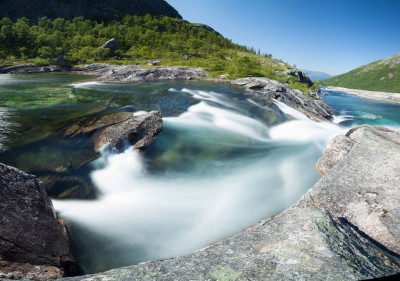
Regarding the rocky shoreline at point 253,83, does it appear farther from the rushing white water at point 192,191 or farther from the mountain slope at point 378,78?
the mountain slope at point 378,78

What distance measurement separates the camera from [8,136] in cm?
911

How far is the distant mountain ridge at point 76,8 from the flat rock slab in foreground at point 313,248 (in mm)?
164573

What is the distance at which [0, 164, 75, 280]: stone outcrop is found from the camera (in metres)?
3.60

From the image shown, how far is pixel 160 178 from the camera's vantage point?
881 centimetres

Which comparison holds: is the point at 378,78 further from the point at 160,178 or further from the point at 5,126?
the point at 5,126

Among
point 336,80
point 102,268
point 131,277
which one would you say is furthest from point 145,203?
point 336,80

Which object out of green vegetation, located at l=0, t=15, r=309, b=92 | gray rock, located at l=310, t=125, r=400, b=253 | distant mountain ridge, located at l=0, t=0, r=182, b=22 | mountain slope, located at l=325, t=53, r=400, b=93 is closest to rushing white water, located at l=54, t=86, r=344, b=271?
gray rock, located at l=310, t=125, r=400, b=253

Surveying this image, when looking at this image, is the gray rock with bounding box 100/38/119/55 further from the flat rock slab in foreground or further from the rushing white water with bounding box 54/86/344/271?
the flat rock slab in foreground

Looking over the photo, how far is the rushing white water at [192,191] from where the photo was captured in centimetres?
628

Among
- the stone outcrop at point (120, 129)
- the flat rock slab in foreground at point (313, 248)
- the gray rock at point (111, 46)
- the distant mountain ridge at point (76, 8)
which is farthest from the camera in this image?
the distant mountain ridge at point (76, 8)

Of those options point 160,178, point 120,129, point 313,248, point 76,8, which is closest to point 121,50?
point 76,8

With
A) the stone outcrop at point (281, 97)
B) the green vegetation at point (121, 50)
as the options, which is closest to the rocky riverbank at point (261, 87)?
the stone outcrop at point (281, 97)

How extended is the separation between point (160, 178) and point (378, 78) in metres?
195

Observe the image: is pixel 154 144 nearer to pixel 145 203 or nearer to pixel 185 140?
pixel 185 140
